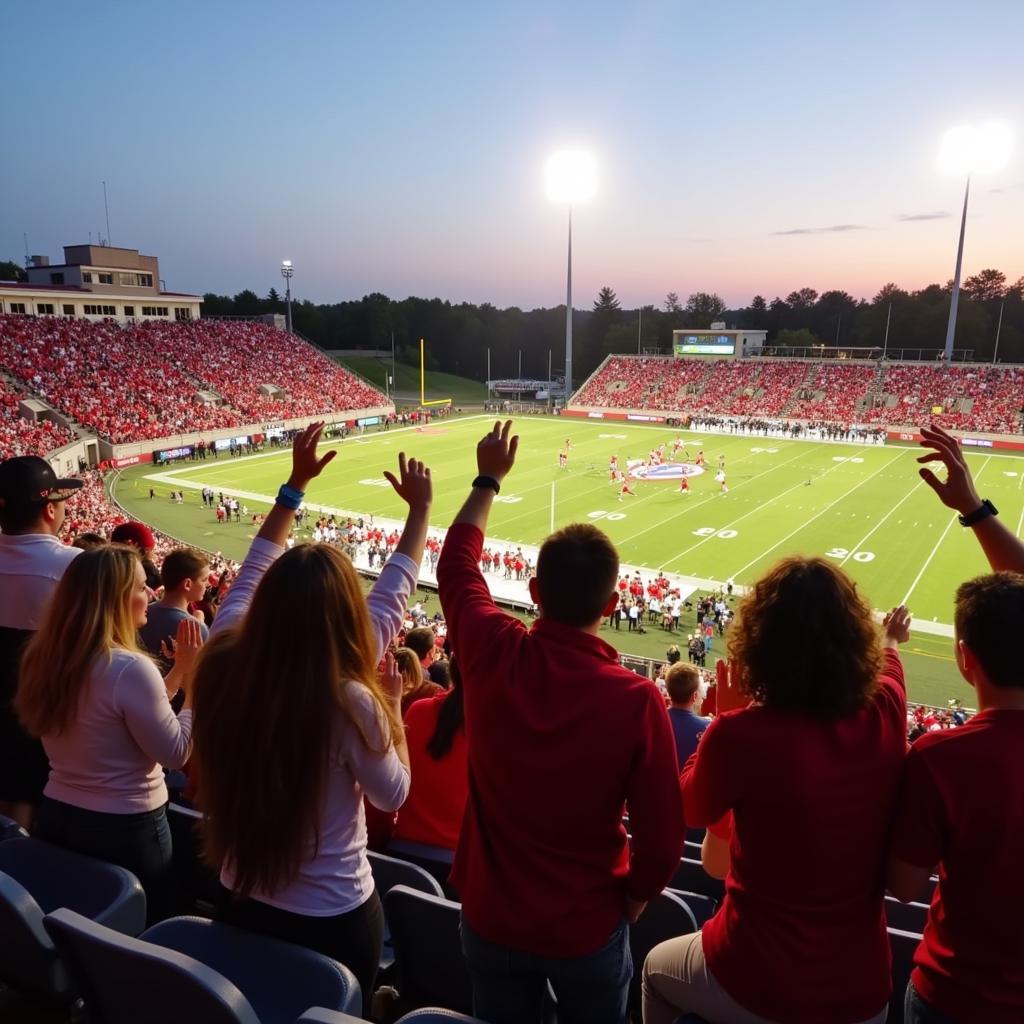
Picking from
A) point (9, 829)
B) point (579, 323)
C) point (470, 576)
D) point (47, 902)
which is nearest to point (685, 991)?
point (470, 576)

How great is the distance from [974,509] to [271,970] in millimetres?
2696

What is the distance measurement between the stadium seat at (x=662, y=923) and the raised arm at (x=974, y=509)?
1590 millimetres

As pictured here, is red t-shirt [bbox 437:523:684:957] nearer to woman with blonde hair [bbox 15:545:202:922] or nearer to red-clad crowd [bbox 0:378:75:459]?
woman with blonde hair [bbox 15:545:202:922]

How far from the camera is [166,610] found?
4484 mm

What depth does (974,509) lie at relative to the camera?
9.31 ft

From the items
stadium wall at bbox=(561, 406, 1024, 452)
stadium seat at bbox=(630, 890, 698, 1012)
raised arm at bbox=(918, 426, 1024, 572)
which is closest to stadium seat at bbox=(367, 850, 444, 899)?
stadium seat at bbox=(630, 890, 698, 1012)

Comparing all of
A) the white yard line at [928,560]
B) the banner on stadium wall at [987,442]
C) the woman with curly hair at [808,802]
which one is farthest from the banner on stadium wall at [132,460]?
the banner on stadium wall at [987,442]

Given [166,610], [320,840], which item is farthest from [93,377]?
[320,840]

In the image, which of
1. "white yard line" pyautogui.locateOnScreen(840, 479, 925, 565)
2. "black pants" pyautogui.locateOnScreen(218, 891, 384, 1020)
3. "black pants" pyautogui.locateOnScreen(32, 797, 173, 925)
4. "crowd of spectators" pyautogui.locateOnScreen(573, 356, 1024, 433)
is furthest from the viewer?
"crowd of spectators" pyautogui.locateOnScreen(573, 356, 1024, 433)

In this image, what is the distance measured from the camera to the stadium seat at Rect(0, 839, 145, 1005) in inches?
97.3

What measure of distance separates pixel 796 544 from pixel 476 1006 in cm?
2611

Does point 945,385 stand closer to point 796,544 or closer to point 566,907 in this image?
point 796,544

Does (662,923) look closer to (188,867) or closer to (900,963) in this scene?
(900,963)

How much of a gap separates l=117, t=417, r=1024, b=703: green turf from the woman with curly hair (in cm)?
1607
